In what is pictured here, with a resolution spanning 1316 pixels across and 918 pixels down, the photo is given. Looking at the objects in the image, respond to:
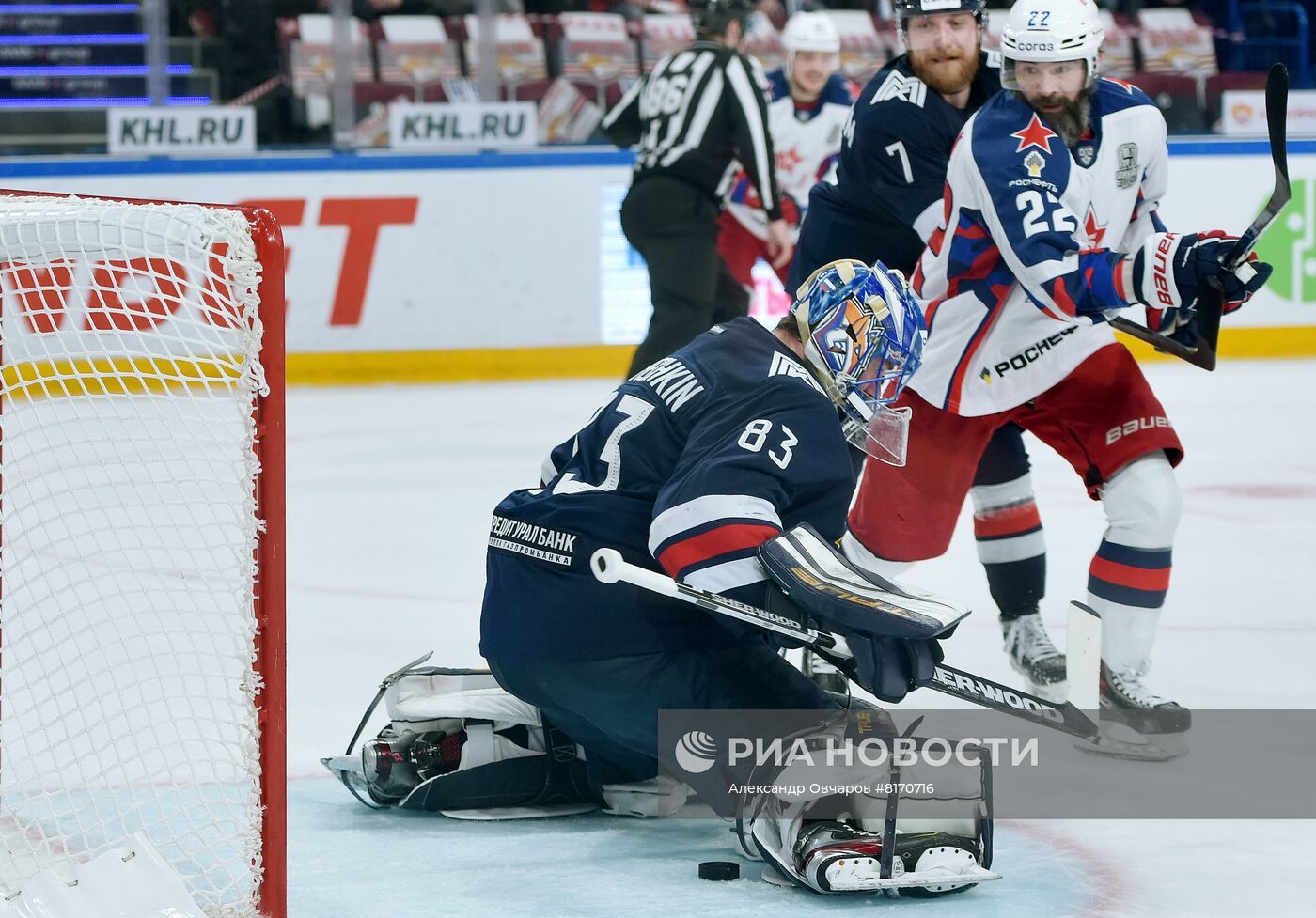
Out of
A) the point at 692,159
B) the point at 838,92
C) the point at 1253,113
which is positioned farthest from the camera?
the point at 1253,113

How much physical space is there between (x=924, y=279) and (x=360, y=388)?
457 cm

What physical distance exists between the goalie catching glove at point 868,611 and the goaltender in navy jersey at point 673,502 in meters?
0.04

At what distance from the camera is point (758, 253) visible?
5785 millimetres

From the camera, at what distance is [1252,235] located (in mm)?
2385

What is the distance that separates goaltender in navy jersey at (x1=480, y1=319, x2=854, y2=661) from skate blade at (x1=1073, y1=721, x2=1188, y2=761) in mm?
699

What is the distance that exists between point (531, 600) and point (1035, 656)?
45.3 inches

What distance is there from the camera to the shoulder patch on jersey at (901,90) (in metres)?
3.08

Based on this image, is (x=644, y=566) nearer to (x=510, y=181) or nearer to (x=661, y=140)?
(x=661, y=140)

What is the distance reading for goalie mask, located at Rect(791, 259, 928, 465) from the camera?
2158 millimetres

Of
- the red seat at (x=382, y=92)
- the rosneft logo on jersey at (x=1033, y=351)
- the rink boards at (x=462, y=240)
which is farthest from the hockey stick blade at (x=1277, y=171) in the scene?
the red seat at (x=382, y=92)

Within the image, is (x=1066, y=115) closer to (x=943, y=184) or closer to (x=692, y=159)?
(x=943, y=184)

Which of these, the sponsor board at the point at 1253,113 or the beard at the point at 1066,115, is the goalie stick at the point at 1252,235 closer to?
the beard at the point at 1066,115

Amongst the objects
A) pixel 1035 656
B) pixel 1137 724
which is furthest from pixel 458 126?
pixel 1137 724

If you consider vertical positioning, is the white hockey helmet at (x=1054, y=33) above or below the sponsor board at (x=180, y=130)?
above
